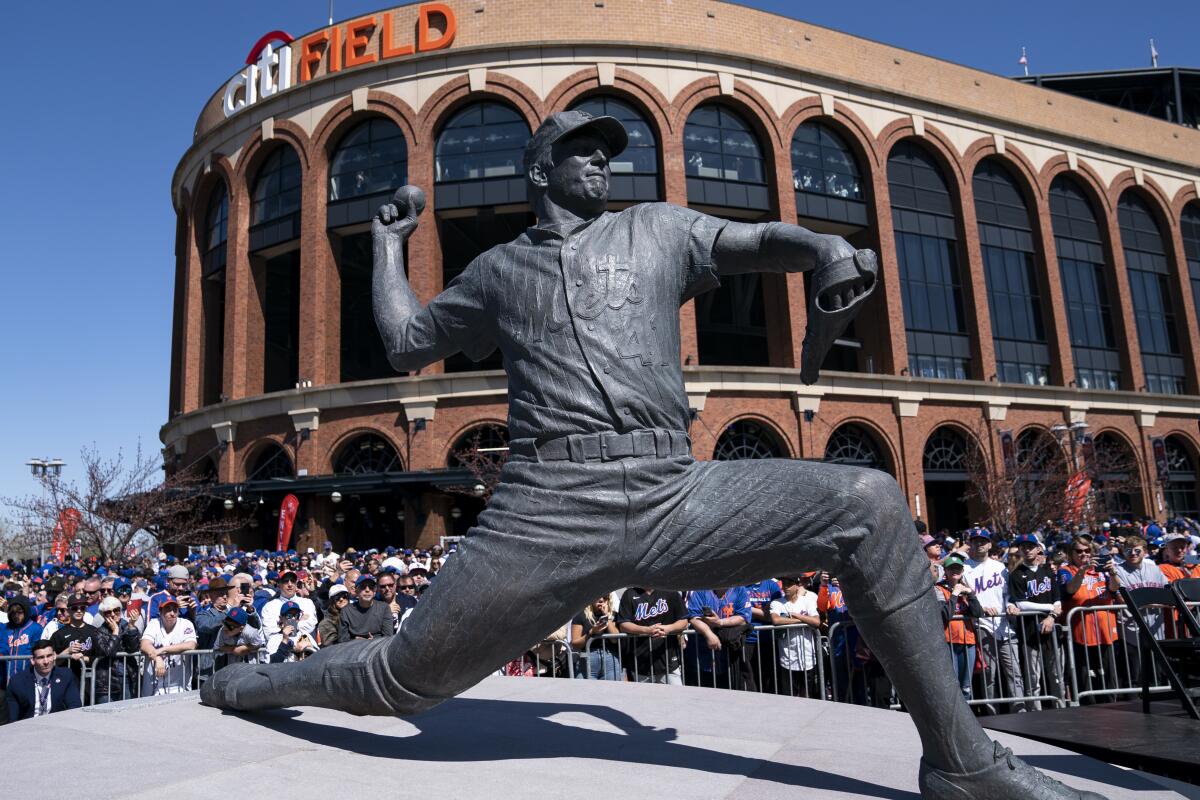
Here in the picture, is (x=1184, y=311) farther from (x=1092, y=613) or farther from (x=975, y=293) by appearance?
(x=1092, y=613)

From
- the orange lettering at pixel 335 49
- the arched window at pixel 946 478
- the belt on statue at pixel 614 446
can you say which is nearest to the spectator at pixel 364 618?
the belt on statue at pixel 614 446

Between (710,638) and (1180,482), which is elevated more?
(1180,482)

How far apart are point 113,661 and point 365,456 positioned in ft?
64.3

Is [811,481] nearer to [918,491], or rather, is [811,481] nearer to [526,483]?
[526,483]

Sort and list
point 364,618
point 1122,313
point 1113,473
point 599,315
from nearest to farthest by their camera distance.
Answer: point 599,315 → point 364,618 → point 1113,473 → point 1122,313

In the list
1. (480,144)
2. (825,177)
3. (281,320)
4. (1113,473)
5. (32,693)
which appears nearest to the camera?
(32,693)

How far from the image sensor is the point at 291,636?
9195 millimetres

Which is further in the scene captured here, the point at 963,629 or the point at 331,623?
the point at 331,623

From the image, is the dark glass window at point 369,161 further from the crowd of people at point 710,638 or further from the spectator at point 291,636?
the crowd of people at point 710,638

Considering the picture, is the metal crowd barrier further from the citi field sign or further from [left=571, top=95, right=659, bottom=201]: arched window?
the citi field sign

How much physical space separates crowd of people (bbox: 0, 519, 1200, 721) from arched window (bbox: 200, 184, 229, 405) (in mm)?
24835

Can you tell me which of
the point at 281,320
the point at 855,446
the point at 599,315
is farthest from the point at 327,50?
the point at 599,315

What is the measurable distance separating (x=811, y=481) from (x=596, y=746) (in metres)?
1.48

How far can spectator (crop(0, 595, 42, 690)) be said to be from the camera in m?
8.59
